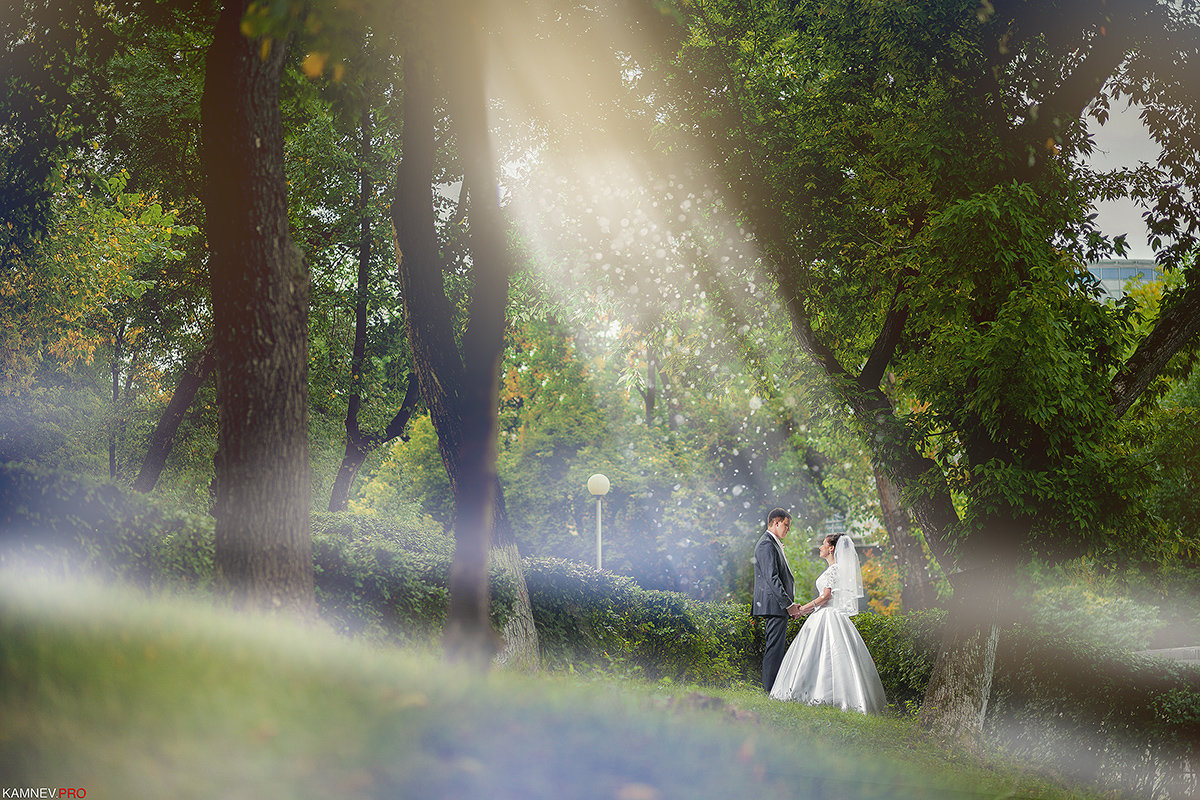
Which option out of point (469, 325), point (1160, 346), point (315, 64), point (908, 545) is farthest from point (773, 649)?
point (315, 64)

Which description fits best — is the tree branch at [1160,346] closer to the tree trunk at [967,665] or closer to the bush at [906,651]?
the tree trunk at [967,665]

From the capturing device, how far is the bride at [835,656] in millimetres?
11211

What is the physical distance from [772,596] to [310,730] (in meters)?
9.70

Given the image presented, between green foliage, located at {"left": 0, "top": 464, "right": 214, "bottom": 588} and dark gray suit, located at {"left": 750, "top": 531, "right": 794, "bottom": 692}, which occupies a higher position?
green foliage, located at {"left": 0, "top": 464, "right": 214, "bottom": 588}

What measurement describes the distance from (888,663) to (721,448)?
22.3 meters

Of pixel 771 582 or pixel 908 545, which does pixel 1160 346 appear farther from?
pixel 908 545

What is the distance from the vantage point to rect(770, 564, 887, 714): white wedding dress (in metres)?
11.2

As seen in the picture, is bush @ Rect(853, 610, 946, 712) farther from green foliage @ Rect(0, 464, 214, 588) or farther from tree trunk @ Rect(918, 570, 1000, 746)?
green foliage @ Rect(0, 464, 214, 588)

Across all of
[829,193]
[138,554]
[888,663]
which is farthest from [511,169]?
[138,554]

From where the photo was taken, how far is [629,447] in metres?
31.4

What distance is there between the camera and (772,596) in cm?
1200

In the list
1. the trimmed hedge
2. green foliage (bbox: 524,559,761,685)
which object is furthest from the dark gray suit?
the trimmed hedge

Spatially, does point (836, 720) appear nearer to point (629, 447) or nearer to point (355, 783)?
point (355, 783)

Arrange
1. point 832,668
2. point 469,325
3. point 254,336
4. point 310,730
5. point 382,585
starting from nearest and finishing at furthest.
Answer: point 310,730 < point 254,336 < point 382,585 < point 469,325 < point 832,668
